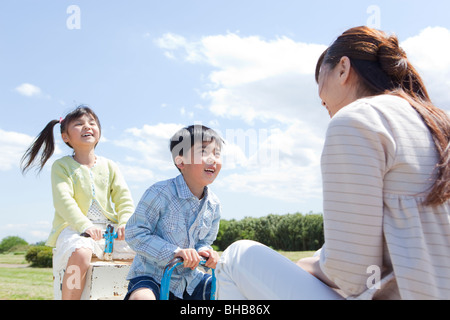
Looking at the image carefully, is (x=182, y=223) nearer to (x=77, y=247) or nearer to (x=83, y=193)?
(x=77, y=247)

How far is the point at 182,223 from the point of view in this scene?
2.74 metres

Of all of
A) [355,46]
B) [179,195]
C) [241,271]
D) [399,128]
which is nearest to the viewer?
[399,128]

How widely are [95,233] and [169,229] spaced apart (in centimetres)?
94

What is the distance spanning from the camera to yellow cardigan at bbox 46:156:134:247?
140 inches

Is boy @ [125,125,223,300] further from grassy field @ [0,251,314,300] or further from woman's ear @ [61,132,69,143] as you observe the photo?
grassy field @ [0,251,314,300]

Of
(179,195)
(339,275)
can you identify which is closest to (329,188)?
(339,275)

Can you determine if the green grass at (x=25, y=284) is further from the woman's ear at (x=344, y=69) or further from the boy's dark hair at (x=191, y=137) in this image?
the woman's ear at (x=344, y=69)

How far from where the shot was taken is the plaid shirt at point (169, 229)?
255 cm

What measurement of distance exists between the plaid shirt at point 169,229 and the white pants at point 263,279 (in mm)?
816

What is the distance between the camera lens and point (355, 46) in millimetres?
1893

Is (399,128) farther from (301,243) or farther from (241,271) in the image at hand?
(301,243)

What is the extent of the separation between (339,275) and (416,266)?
25 centimetres

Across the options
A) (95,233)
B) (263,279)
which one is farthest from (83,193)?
(263,279)

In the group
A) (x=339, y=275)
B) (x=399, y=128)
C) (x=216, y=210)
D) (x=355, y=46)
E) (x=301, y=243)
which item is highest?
(x=355, y=46)
